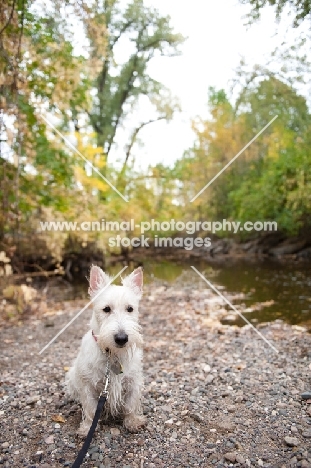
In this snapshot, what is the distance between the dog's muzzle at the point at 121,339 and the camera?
3355 millimetres

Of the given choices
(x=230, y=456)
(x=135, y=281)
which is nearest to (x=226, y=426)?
(x=230, y=456)

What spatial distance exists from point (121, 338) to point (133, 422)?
3.88 feet

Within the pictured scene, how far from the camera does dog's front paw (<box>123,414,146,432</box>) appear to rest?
3.79 meters

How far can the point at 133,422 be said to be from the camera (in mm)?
3820

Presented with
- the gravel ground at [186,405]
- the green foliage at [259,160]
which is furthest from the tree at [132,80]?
the gravel ground at [186,405]

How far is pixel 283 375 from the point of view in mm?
5160

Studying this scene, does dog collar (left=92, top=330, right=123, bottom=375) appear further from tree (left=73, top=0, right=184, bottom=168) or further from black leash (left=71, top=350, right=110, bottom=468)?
tree (left=73, top=0, right=184, bottom=168)

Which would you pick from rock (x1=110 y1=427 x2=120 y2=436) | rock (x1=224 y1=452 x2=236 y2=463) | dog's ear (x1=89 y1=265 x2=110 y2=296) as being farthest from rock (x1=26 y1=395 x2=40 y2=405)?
rock (x1=224 y1=452 x2=236 y2=463)

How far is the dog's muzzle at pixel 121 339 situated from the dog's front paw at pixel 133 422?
107 cm

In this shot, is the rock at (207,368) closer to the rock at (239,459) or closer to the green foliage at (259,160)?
the rock at (239,459)

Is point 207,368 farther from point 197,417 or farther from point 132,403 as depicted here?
point 132,403

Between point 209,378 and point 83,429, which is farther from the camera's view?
point 209,378

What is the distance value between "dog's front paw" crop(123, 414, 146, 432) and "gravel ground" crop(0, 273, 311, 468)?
0.08 m

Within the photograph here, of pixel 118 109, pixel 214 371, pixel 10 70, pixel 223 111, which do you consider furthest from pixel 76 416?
pixel 223 111
